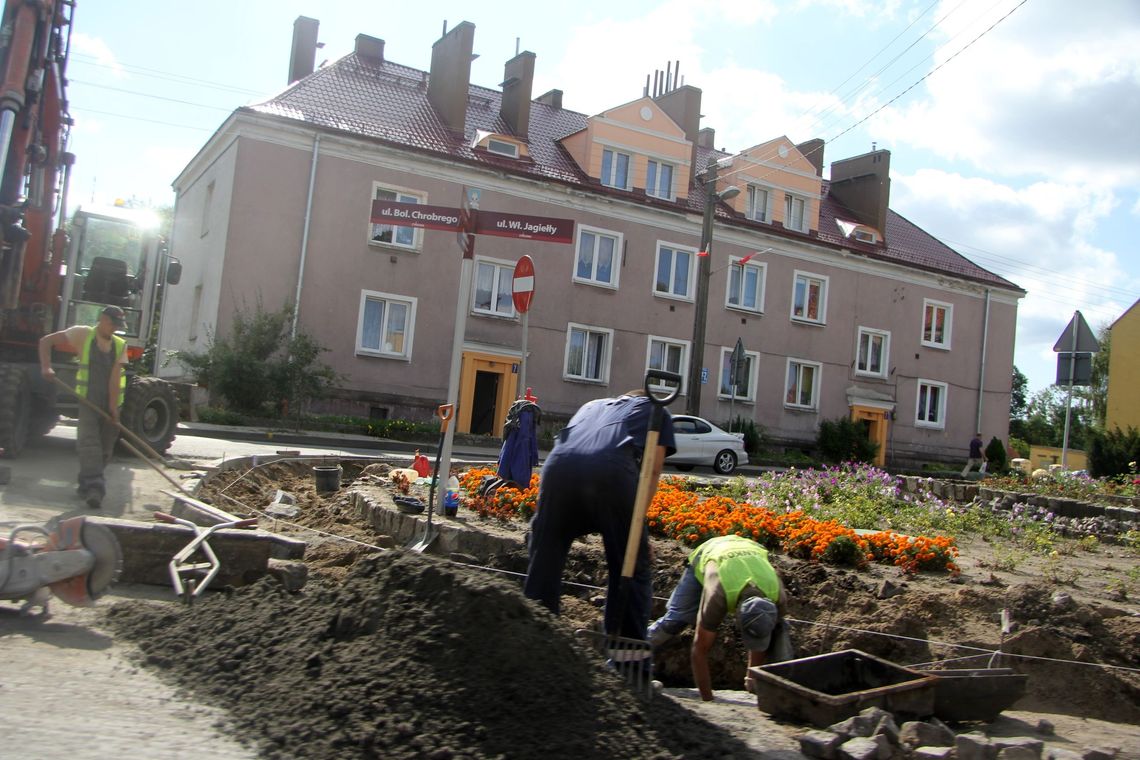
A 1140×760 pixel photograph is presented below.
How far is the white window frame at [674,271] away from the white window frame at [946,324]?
33.6 feet

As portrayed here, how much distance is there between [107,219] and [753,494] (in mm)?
9445

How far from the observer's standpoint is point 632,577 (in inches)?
207

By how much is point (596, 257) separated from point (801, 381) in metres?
9.18

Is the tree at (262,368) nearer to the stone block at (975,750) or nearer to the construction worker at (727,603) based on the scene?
the construction worker at (727,603)

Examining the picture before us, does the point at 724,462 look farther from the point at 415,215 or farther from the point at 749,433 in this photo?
the point at 415,215

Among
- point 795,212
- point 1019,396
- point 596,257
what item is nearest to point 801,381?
point 795,212

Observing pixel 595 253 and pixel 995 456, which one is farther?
pixel 995 456

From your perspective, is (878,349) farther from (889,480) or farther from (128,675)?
(128,675)

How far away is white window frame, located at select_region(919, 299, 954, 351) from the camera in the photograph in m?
37.2

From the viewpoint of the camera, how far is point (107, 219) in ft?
44.6

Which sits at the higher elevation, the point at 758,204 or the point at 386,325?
the point at 758,204

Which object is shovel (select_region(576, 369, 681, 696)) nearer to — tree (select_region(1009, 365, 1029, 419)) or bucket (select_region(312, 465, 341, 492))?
bucket (select_region(312, 465, 341, 492))

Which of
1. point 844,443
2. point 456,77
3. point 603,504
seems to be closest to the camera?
point 603,504

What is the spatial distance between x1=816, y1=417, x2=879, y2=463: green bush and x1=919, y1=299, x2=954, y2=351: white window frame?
5.80m
